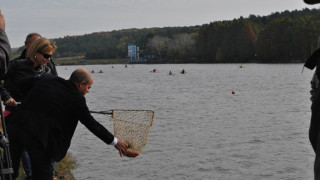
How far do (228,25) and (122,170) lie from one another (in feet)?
541

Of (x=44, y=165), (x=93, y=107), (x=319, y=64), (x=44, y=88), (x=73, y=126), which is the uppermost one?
(x=319, y=64)

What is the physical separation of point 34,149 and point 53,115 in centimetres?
49

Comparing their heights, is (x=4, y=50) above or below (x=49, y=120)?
above

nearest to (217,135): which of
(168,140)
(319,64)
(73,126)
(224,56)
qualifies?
(168,140)

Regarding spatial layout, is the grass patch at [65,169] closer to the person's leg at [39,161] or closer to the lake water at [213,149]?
the lake water at [213,149]

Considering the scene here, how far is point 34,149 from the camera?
5922mm

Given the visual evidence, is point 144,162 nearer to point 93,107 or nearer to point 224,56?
point 93,107

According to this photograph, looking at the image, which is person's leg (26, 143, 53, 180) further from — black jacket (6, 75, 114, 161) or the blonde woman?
the blonde woman

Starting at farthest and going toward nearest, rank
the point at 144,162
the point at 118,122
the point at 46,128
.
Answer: the point at 144,162, the point at 118,122, the point at 46,128

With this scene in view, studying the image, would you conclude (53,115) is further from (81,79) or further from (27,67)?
(27,67)

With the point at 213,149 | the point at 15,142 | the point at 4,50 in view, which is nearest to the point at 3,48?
the point at 4,50

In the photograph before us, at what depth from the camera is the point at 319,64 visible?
3109 mm

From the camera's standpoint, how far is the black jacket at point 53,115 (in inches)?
231

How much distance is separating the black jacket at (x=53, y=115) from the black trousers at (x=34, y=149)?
0.05 meters
